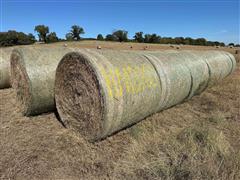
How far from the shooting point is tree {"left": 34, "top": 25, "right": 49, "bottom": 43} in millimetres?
55922

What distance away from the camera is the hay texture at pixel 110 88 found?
9.67 ft

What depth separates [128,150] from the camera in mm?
3078

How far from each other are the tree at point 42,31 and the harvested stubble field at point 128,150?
5814cm

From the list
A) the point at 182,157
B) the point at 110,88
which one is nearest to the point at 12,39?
the point at 110,88

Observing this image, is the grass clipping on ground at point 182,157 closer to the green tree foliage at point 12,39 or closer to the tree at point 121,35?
the green tree foliage at point 12,39

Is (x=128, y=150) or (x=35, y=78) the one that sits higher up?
(x=35, y=78)

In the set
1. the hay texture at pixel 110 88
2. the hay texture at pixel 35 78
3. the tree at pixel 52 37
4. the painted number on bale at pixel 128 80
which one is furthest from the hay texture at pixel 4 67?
the tree at pixel 52 37

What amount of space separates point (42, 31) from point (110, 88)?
60339 mm

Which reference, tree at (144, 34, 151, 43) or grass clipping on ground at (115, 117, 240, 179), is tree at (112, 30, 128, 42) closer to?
tree at (144, 34, 151, 43)

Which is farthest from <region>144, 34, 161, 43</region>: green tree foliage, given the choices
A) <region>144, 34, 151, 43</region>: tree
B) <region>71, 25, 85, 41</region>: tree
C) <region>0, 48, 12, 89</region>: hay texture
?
<region>0, 48, 12, 89</region>: hay texture

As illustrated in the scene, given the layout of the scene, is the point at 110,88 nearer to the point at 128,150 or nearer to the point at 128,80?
the point at 128,80

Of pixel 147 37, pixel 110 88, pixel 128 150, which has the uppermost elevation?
pixel 147 37

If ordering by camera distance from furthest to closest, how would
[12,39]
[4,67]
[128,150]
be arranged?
1. [12,39]
2. [4,67]
3. [128,150]

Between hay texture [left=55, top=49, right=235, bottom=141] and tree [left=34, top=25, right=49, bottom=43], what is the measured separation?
5894cm
